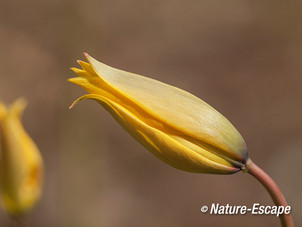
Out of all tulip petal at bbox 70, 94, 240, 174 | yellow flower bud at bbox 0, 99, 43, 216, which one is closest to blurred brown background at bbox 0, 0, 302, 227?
yellow flower bud at bbox 0, 99, 43, 216

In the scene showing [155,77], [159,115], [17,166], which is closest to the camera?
[159,115]

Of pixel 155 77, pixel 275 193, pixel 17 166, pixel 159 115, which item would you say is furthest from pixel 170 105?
pixel 155 77

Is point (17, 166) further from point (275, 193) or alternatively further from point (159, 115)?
point (275, 193)

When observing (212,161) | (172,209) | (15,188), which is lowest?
(172,209)

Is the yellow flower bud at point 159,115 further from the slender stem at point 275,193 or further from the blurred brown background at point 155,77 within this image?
the blurred brown background at point 155,77

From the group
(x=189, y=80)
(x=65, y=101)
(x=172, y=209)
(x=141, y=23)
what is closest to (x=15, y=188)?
(x=65, y=101)

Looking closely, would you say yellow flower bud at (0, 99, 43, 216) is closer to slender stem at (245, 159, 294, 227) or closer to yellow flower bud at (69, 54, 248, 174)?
yellow flower bud at (69, 54, 248, 174)

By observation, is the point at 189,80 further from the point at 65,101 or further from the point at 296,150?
the point at 65,101
